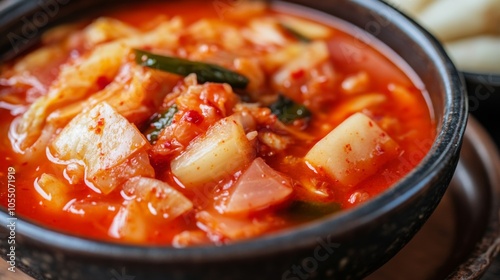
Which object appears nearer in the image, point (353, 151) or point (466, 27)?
point (353, 151)

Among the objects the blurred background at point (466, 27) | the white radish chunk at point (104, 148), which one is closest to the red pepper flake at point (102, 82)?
the white radish chunk at point (104, 148)

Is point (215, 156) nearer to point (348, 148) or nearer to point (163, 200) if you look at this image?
point (163, 200)

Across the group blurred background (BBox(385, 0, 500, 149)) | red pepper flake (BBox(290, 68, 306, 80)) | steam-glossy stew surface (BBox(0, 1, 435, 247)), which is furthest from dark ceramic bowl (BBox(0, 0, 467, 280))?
blurred background (BBox(385, 0, 500, 149))

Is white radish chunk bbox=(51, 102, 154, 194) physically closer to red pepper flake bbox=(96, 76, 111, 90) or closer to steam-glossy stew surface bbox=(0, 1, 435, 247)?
steam-glossy stew surface bbox=(0, 1, 435, 247)

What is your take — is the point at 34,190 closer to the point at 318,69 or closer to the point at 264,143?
the point at 264,143

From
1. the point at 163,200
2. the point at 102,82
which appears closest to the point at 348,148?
the point at 163,200

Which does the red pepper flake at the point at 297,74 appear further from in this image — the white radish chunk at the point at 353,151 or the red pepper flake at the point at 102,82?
the red pepper flake at the point at 102,82

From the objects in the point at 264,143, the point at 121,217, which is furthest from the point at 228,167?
the point at 121,217
